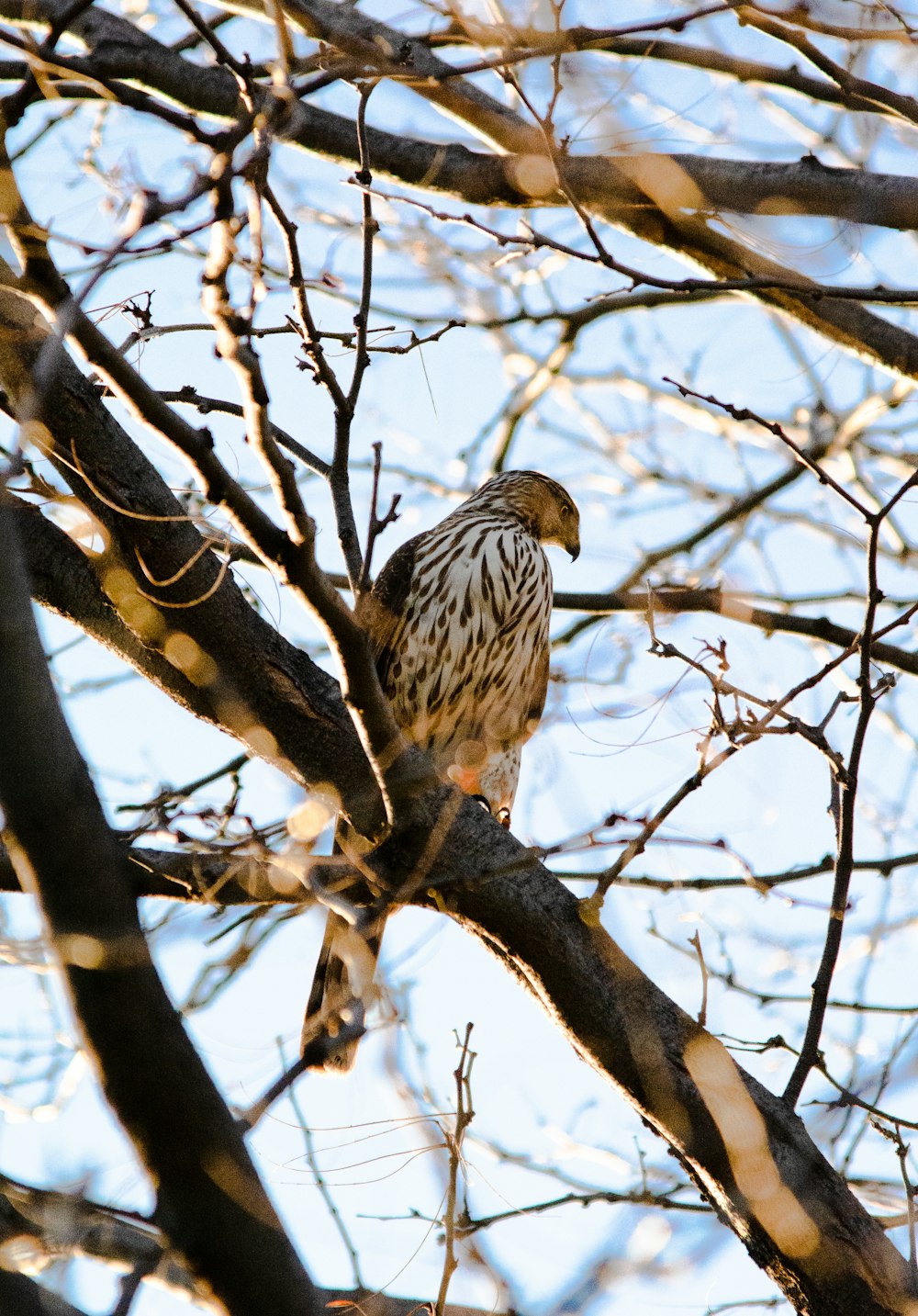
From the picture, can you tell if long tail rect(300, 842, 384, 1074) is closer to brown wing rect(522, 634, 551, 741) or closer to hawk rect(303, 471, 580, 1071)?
hawk rect(303, 471, 580, 1071)

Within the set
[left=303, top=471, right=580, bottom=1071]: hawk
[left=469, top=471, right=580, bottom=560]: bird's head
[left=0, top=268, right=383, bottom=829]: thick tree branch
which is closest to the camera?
[left=0, top=268, right=383, bottom=829]: thick tree branch

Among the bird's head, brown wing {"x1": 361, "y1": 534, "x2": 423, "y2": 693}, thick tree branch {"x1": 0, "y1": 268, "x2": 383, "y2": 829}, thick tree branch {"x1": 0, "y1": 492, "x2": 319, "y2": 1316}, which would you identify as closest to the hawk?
brown wing {"x1": 361, "y1": 534, "x2": 423, "y2": 693}

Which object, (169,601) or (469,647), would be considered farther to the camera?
(469,647)

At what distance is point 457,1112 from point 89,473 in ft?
4.59

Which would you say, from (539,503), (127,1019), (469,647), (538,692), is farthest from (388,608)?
(127,1019)

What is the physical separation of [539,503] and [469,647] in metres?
1.24

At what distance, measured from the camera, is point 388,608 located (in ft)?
15.6

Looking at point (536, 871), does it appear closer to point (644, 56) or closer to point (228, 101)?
point (644, 56)

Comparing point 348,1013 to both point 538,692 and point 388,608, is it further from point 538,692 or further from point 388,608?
point 538,692

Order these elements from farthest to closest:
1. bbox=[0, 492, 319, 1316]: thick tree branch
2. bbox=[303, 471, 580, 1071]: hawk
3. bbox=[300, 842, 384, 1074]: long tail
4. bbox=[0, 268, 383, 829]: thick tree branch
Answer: bbox=[303, 471, 580, 1071]: hawk → bbox=[0, 268, 383, 829]: thick tree branch → bbox=[0, 492, 319, 1316]: thick tree branch → bbox=[300, 842, 384, 1074]: long tail

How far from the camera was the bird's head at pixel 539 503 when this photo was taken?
222 inches

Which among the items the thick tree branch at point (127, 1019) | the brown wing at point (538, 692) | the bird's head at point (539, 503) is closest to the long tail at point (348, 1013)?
the thick tree branch at point (127, 1019)

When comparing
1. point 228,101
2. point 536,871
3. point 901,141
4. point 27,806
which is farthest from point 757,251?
point 27,806

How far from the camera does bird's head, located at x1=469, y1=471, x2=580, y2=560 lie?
5.65m
